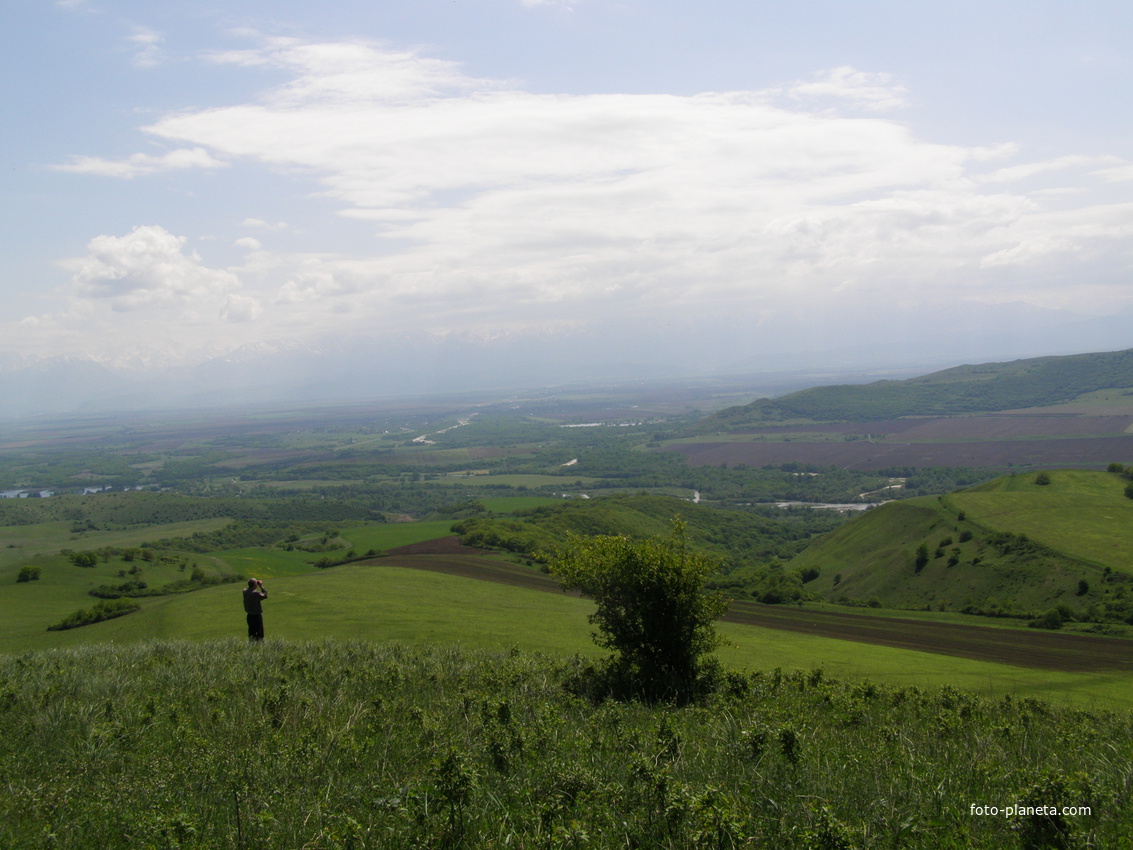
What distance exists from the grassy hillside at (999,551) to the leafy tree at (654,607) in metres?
45.4

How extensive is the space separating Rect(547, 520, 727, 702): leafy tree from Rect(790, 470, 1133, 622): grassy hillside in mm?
45377

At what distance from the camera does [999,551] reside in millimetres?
60031

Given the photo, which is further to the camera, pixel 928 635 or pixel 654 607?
pixel 928 635

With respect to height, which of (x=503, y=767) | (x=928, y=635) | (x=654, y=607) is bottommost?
(x=928, y=635)

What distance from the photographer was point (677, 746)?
8.00 m

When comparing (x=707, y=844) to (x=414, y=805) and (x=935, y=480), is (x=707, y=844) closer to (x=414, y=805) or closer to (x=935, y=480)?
(x=414, y=805)

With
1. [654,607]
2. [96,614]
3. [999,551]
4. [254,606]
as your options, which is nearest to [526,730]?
[654,607]

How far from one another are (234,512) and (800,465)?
136294 mm

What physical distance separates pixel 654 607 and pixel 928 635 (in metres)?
33.5

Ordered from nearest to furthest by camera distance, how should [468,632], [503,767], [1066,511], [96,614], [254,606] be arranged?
1. [503,767]
2. [254,606]
3. [468,632]
4. [96,614]
5. [1066,511]

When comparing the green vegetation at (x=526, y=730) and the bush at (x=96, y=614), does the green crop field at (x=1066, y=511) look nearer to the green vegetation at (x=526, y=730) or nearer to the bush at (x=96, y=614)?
the green vegetation at (x=526, y=730)

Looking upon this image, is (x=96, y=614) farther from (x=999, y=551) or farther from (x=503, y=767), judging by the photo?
(x=999, y=551)

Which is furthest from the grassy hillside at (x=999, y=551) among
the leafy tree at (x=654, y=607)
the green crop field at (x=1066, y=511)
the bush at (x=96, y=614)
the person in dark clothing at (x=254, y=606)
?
the bush at (x=96, y=614)

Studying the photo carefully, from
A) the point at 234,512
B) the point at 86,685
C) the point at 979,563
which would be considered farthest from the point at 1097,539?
the point at 234,512
